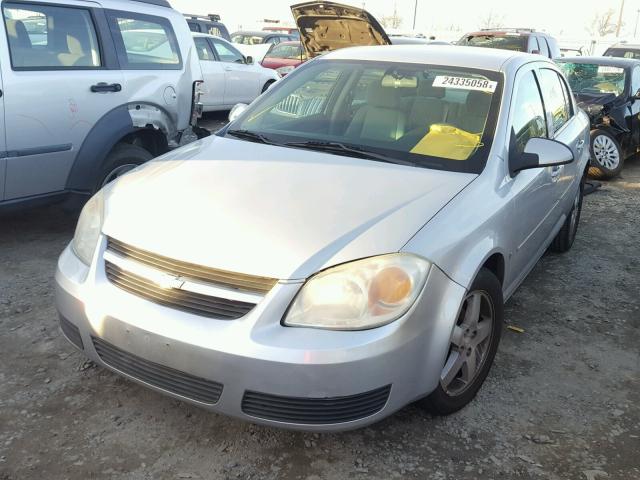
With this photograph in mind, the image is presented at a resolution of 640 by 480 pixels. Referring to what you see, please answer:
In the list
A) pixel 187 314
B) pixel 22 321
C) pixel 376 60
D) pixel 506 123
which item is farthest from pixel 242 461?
pixel 376 60

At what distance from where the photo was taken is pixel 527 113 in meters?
3.48

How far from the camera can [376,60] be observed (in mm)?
3652

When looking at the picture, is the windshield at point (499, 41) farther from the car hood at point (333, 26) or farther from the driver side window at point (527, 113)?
the driver side window at point (527, 113)

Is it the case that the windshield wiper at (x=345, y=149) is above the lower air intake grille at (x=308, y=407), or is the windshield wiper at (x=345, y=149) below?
above

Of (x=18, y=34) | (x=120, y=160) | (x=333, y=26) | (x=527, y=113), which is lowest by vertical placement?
(x=120, y=160)

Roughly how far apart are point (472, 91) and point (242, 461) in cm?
218

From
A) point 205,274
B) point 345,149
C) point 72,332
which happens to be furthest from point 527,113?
point 72,332

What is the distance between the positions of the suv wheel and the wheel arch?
0.06 meters

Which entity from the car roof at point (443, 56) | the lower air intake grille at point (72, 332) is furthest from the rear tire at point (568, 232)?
the lower air intake grille at point (72, 332)

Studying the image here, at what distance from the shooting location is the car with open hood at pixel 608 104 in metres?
7.70

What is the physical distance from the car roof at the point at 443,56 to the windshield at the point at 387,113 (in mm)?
57

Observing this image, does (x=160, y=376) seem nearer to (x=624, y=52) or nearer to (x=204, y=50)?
(x=204, y=50)

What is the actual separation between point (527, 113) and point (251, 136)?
60.9 inches

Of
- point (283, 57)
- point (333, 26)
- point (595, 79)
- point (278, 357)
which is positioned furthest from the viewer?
point (283, 57)
